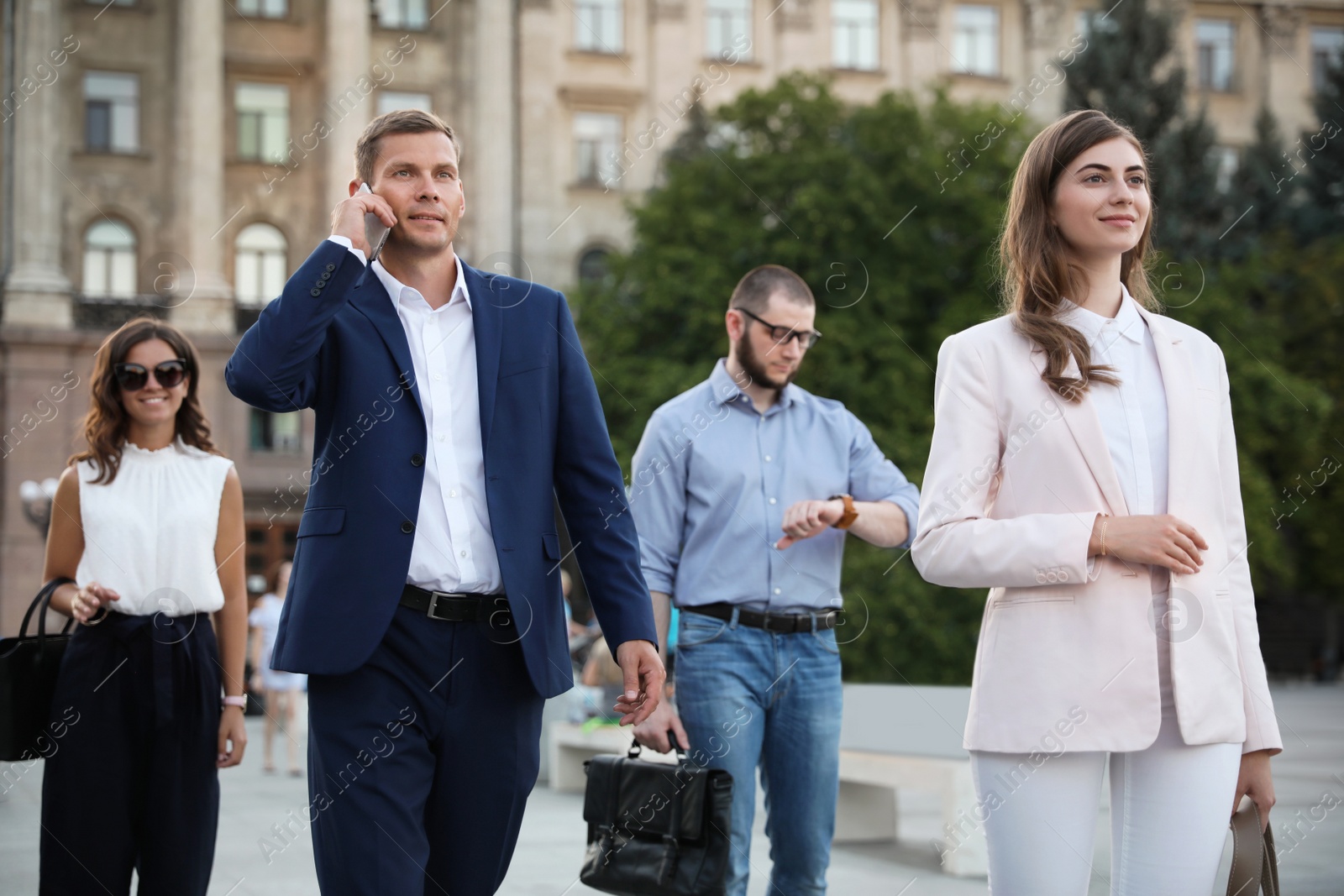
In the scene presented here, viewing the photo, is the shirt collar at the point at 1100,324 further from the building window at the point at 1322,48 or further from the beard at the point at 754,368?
the building window at the point at 1322,48

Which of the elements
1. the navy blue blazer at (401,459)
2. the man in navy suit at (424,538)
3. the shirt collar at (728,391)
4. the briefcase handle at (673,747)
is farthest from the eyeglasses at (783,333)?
the man in navy suit at (424,538)

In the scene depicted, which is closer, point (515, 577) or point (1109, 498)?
point (1109, 498)

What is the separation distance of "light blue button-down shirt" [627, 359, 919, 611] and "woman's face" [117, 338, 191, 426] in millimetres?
1594

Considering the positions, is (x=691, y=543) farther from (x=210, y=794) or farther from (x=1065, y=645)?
(x=1065, y=645)

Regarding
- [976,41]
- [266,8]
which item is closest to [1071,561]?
[266,8]

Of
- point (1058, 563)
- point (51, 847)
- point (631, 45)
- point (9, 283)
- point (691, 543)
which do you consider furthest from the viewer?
point (631, 45)

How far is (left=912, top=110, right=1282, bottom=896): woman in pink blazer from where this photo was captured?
3.18m

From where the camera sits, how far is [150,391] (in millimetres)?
5199

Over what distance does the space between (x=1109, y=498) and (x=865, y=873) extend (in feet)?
18.9

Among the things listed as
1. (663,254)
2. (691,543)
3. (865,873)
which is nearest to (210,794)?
(691,543)

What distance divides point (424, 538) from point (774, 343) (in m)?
2.33

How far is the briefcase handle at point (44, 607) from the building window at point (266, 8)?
39.1 m

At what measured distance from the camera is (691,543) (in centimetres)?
549

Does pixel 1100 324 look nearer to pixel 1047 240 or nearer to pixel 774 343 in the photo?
pixel 1047 240
